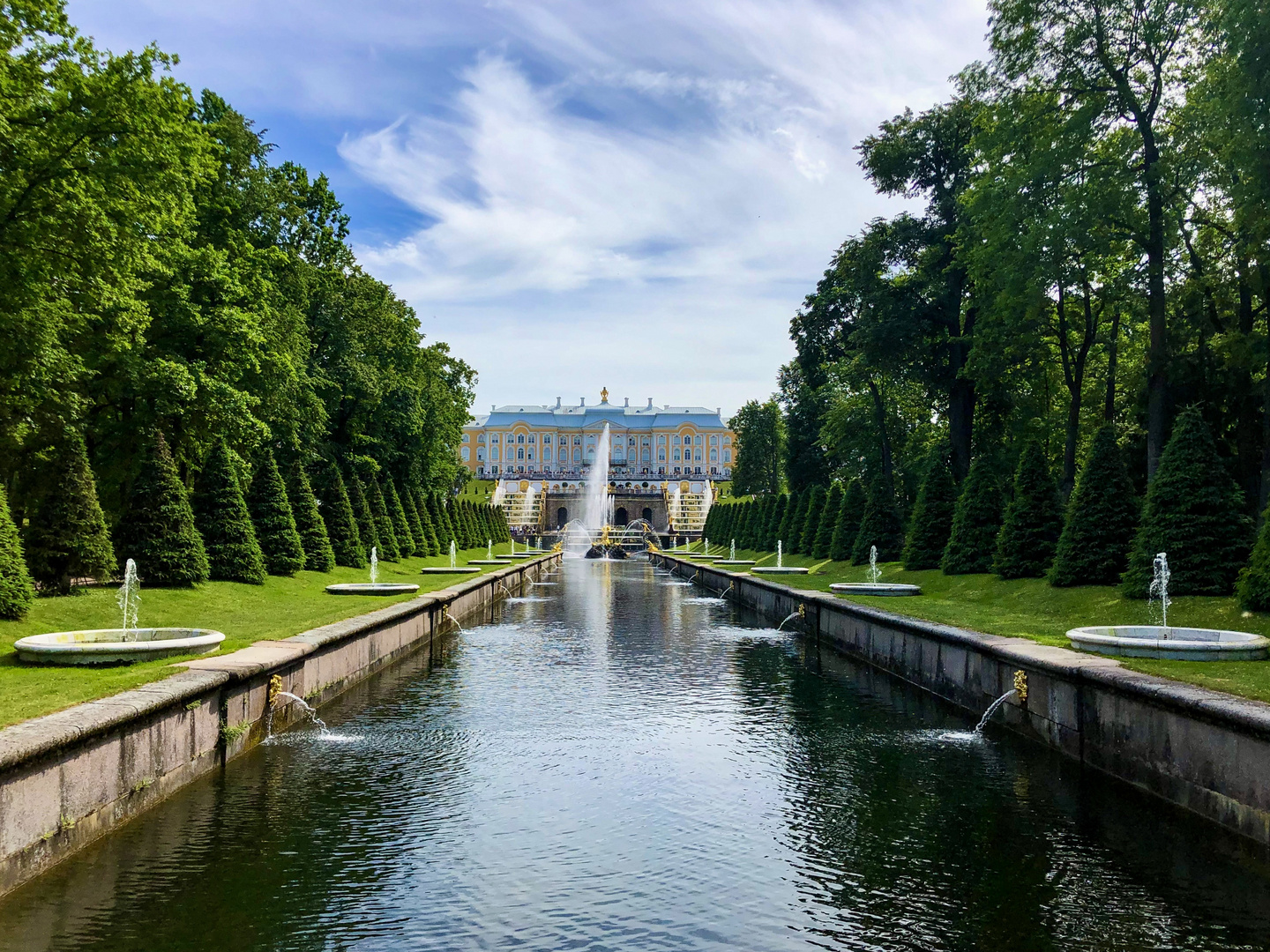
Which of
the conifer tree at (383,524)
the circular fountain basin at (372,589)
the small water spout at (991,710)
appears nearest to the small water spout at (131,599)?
the circular fountain basin at (372,589)

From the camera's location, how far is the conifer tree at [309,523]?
77.2 ft

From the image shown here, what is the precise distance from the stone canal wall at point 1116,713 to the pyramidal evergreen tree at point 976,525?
9285mm

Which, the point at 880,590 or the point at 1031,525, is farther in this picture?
the point at 1031,525

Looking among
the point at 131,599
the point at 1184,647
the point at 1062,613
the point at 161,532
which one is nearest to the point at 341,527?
the point at 161,532

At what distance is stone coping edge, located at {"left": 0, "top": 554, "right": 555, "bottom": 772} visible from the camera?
510cm

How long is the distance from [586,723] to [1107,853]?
5.00m

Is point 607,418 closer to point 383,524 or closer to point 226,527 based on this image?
point 383,524

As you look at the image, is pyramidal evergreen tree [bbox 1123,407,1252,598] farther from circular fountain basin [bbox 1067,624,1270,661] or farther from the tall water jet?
the tall water jet

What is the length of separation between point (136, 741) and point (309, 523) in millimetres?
18189

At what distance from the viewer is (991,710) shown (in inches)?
373

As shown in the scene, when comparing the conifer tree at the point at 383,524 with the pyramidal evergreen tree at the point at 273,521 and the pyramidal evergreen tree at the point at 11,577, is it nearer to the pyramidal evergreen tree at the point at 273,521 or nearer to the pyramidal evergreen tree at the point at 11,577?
the pyramidal evergreen tree at the point at 273,521

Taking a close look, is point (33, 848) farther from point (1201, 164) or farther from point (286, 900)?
point (1201, 164)

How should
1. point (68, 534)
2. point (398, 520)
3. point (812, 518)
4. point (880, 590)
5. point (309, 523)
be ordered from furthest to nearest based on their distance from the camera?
point (812, 518) < point (398, 520) < point (309, 523) < point (880, 590) < point (68, 534)

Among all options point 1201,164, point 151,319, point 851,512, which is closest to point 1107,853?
point 1201,164
